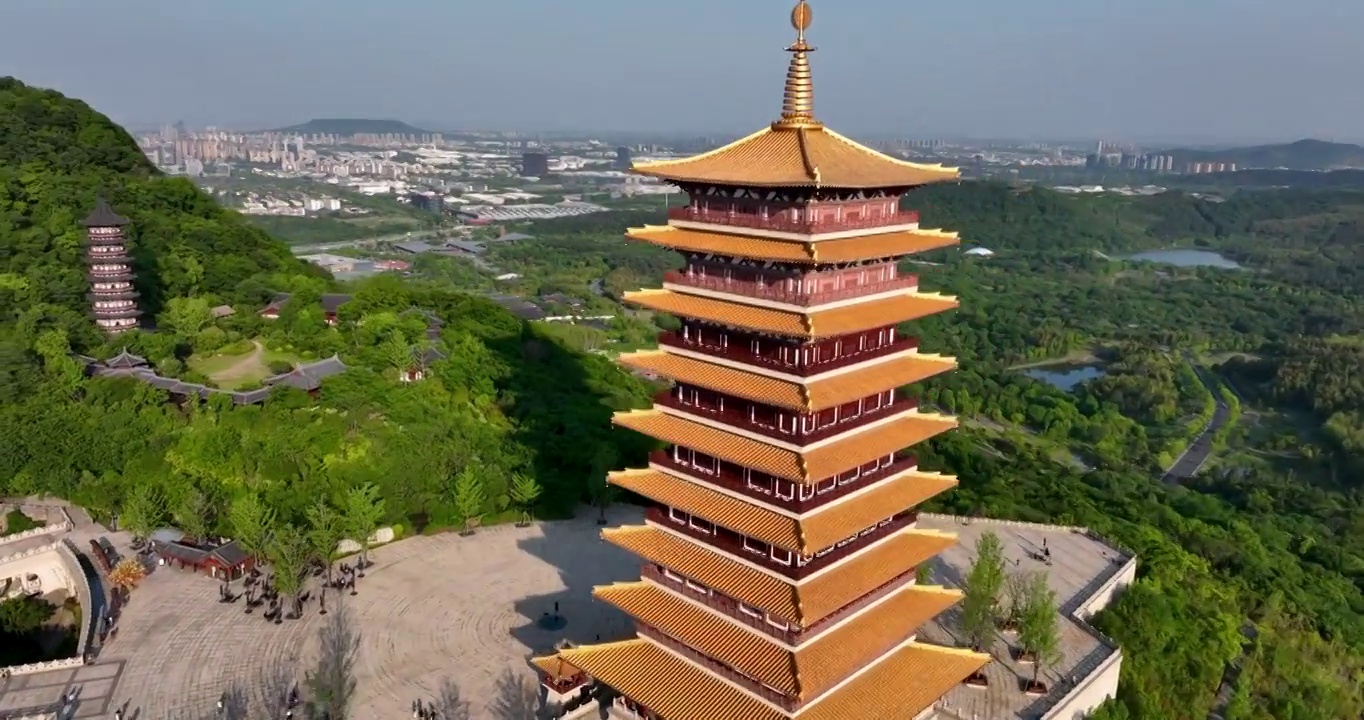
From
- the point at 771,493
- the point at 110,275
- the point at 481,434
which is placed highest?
the point at 110,275

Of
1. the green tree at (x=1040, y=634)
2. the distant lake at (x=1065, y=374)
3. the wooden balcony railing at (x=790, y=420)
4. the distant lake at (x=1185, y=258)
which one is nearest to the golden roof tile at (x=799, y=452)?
the wooden balcony railing at (x=790, y=420)

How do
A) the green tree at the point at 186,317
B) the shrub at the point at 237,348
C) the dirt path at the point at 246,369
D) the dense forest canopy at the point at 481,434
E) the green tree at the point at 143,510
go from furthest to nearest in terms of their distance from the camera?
the shrub at the point at 237,348
the green tree at the point at 186,317
the dirt path at the point at 246,369
the dense forest canopy at the point at 481,434
the green tree at the point at 143,510

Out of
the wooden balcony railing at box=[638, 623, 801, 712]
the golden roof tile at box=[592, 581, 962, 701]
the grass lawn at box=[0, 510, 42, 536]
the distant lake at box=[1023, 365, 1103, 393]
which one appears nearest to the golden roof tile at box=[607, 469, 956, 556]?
the golden roof tile at box=[592, 581, 962, 701]

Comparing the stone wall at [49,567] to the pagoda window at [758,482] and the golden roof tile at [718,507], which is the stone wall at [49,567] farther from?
the pagoda window at [758,482]

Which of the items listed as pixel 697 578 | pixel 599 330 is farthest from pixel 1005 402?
pixel 697 578

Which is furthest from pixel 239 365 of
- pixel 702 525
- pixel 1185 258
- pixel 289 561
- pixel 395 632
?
pixel 1185 258

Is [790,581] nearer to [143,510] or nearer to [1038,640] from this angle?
[1038,640]
